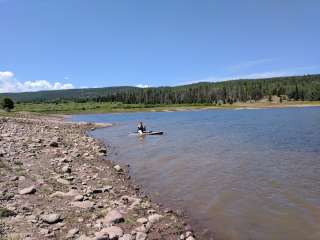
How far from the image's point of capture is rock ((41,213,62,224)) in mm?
11406

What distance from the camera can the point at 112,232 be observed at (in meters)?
10.9

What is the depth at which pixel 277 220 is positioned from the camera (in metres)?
13.0

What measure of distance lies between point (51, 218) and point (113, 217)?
1.92 m

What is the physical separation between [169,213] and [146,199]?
2334mm

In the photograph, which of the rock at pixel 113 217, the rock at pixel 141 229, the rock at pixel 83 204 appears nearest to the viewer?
the rock at pixel 141 229

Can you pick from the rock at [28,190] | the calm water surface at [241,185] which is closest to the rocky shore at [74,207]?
the rock at [28,190]

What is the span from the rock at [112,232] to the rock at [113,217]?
60cm

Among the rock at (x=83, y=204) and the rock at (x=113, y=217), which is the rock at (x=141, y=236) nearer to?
the rock at (x=113, y=217)

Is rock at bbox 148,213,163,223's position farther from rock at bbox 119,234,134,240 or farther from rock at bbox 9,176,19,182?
rock at bbox 9,176,19,182

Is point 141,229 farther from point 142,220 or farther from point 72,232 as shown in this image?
point 72,232

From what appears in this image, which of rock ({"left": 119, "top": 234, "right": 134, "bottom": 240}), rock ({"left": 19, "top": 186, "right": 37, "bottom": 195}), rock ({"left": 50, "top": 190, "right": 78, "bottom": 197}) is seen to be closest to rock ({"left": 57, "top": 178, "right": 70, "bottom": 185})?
rock ({"left": 50, "top": 190, "right": 78, "bottom": 197})

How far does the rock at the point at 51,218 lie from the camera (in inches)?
449

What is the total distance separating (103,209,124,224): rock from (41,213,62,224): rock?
144 centimetres

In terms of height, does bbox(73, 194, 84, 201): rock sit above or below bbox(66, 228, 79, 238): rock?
above
